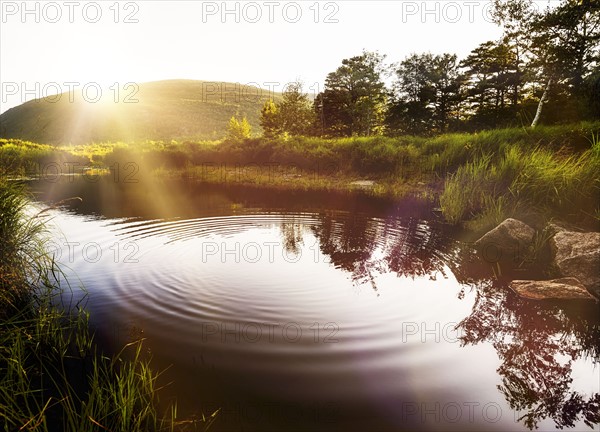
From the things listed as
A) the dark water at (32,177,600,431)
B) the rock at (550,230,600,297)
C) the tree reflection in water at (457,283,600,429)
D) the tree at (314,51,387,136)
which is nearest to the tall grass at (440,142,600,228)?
the rock at (550,230,600,297)

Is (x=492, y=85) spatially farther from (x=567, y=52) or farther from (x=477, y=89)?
(x=567, y=52)

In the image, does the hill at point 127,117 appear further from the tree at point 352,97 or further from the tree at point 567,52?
the tree at point 567,52

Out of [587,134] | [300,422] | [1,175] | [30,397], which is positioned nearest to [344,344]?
[300,422]

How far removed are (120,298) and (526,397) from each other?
6.08m

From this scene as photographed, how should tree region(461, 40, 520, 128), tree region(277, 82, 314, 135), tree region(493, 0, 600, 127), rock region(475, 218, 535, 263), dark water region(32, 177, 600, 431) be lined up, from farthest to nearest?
tree region(277, 82, 314, 135)
tree region(461, 40, 520, 128)
tree region(493, 0, 600, 127)
rock region(475, 218, 535, 263)
dark water region(32, 177, 600, 431)

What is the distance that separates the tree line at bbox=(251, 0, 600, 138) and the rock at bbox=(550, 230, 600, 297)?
21.5m

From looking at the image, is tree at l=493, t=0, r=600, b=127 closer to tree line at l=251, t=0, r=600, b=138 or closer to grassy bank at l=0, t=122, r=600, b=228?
tree line at l=251, t=0, r=600, b=138

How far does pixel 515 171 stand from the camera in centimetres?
1076

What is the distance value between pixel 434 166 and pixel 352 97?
34.5m

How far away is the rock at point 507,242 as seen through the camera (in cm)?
826

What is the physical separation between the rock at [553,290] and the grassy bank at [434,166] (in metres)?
3.00

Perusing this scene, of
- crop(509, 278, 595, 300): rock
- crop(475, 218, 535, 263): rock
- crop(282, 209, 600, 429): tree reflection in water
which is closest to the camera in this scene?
crop(282, 209, 600, 429): tree reflection in water

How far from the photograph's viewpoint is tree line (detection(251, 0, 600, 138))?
25656 mm

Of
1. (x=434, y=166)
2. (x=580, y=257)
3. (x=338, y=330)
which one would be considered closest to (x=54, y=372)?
(x=338, y=330)
